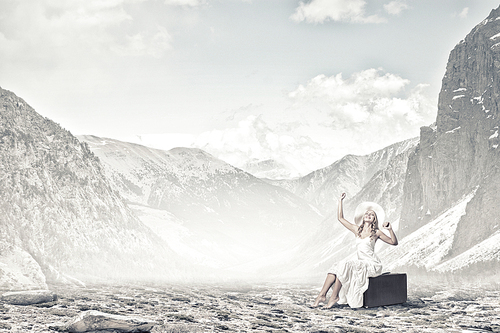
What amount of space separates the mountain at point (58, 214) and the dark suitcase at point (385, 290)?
6098 centimetres

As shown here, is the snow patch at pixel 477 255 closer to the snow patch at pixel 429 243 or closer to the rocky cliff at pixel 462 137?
the snow patch at pixel 429 243

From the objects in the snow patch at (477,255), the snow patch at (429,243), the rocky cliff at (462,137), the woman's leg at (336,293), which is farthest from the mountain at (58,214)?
the rocky cliff at (462,137)

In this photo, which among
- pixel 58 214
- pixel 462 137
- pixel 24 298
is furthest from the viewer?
Answer: pixel 462 137

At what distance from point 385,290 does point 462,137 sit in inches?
5488

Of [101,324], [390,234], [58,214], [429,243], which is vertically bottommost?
[101,324]

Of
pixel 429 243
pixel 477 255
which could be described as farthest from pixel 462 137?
pixel 477 255

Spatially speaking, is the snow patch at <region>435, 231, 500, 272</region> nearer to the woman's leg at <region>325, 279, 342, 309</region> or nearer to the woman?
the woman

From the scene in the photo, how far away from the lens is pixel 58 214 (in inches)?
4099

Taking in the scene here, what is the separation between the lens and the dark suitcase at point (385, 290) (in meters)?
12.5

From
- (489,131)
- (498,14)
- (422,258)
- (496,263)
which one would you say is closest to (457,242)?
(422,258)

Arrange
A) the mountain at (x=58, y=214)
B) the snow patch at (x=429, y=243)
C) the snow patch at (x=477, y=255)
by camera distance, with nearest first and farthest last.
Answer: the mountain at (x=58, y=214) → the snow patch at (x=477, y=255) → the snow patch at (x=429, y=243)

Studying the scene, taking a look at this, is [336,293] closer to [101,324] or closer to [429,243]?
[101,324]

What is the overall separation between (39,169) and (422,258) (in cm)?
9923

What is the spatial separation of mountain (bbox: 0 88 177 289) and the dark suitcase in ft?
200
